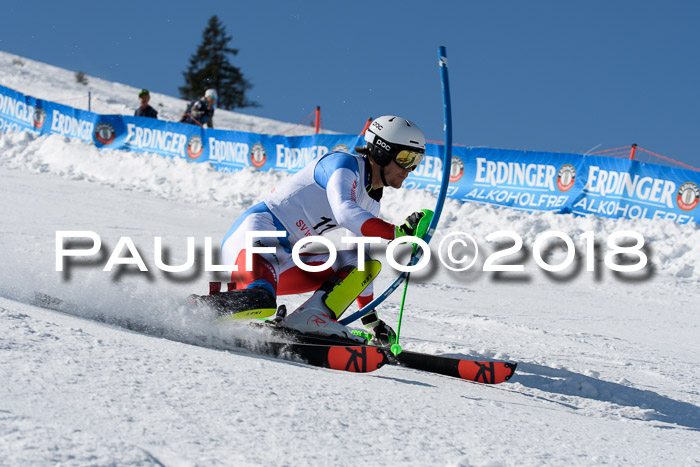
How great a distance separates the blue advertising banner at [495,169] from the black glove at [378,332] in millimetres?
8212

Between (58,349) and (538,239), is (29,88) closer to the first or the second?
(538,239)

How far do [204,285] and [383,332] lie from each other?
2330mm

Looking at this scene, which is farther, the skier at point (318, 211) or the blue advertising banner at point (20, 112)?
the blue advertising banner at point (20, 112)

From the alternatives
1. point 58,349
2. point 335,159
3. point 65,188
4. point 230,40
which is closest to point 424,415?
point 58,349

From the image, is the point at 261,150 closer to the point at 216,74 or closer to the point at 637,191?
the point at 637,191

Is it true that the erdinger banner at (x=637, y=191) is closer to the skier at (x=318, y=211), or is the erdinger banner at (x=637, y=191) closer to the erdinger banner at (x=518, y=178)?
the erdinger banner at (x=518, y=178)

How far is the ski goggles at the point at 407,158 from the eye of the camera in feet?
14.4

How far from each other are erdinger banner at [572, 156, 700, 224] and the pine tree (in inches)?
1707

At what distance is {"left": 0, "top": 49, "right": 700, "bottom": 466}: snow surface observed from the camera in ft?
6.71

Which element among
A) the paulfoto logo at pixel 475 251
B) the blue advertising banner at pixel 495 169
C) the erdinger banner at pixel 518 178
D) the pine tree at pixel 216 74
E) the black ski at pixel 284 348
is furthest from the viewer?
the pine tree at pixel 216 74

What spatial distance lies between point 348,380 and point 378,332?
5.45 feet

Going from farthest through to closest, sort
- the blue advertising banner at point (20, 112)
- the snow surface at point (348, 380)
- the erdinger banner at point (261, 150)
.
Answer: the blue advertising banner at point (20, 112)
the erdinger banner at point (261, 150)
the snow surface at point (348, 380)

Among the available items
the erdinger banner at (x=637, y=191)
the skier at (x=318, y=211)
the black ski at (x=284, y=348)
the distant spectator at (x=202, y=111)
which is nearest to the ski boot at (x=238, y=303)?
the skier at (x=318, y=211)

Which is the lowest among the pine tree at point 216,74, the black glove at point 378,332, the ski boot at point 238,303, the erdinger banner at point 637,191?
the black glove at point 378,332
